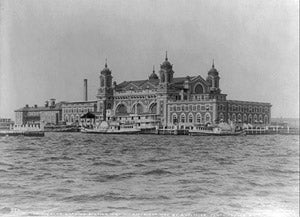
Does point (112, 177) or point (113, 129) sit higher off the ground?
point (113, 129)

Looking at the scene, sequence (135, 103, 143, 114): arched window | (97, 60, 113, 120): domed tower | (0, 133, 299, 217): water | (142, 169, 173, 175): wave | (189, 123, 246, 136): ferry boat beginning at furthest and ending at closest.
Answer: (97, 60, 113, 120): domed tower, (135, 103, 143, 114): arched window, (189, 123, 246, 136): ferry boat, (142, 169, 173, 175): wave, (0, 133, 299, 217): water

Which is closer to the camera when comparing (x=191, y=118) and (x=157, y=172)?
(x=157, y=172)

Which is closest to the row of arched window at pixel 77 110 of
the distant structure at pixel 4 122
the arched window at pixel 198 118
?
the arched window at pixel 198 118

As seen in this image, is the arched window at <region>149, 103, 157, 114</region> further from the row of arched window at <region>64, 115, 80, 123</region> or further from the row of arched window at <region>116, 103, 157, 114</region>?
the row of arched window at <region>64, 115, 80, 123</region>

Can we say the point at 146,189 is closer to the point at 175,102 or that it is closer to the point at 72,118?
the point at 175,102

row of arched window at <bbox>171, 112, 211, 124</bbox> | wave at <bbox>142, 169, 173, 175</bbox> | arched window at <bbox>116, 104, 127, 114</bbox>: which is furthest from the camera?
arched window at <bbox>116, 104, 127, 114</bbox>

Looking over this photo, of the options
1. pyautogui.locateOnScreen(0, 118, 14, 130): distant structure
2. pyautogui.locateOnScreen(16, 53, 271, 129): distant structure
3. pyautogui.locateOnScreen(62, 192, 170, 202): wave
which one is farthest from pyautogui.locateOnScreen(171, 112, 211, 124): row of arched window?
pyautogui.locateOnScreen(62, 192, 170, 202): wave

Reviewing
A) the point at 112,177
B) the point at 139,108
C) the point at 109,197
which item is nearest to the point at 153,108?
the point at 139,108
